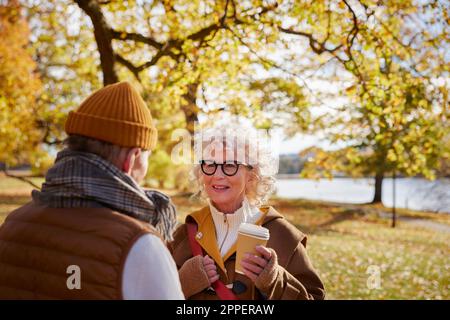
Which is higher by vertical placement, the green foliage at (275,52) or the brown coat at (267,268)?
the green foliage at (275,52)

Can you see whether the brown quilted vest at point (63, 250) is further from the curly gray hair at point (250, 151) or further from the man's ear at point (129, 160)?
the curly gray hair at point (250, 151)

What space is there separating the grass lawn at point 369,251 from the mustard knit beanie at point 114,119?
426cm

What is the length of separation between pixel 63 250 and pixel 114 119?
1.59 feet

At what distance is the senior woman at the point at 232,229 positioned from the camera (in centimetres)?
268

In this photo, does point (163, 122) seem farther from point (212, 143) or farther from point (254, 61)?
point (212, 143)

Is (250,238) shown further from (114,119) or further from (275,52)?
(275,52)

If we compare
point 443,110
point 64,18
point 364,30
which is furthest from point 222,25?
point 64,18

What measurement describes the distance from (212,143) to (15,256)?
4.87 feet

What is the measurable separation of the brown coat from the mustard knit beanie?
1.04 m

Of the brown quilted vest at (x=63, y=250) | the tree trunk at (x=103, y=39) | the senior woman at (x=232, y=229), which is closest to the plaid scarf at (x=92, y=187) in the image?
the brown quilted vest at (x=63, y=250)

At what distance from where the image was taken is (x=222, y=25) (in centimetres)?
832

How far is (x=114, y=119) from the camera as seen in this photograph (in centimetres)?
180

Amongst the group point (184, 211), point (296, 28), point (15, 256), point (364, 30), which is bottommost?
point (184, 211)

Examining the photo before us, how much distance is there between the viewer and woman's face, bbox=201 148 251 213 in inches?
119
